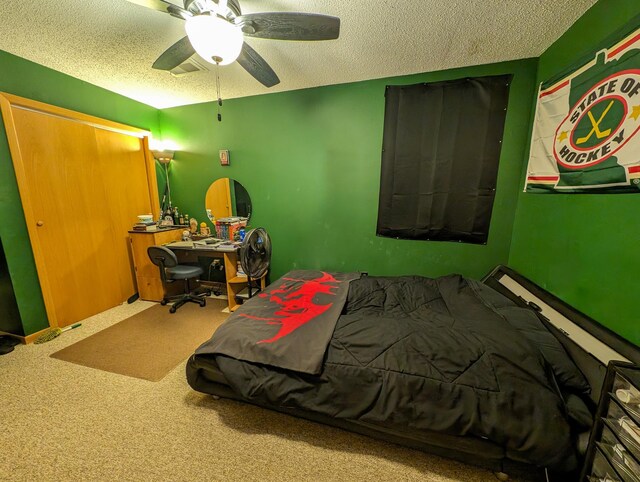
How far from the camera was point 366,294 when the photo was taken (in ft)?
6.79

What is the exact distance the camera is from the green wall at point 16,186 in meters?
2.07

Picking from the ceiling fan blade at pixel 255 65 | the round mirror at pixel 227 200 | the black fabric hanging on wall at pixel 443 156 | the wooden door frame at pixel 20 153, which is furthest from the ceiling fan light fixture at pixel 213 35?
the wooden door frame at pixel 20 153

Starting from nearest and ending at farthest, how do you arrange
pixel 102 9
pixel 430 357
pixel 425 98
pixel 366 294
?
1. pixel 430 357
2. pixel 102 9
3. pixel 366 294
4. pixel 425 98

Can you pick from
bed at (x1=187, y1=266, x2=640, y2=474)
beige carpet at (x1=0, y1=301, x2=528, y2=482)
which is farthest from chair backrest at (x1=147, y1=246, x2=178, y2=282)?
bed at (x1=187, y1=266, x2=640, y2=474)

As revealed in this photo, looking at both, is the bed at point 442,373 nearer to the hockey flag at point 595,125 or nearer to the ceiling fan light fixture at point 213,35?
the hockey flag at point 595,125

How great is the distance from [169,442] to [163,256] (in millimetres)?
1866

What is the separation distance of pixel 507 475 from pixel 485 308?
85 centimetres

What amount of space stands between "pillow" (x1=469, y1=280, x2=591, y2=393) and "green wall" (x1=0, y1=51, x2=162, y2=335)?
13.1ft

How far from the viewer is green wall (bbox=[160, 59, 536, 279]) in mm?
2359

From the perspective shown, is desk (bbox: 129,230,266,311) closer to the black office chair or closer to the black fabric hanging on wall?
the black office chair

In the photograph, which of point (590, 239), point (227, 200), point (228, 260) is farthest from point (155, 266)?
point (590, 239)

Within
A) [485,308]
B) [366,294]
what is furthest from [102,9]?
[485,308]

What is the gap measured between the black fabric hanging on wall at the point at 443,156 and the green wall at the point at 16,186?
10.8 ft

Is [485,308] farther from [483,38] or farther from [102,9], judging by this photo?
[102,9]
